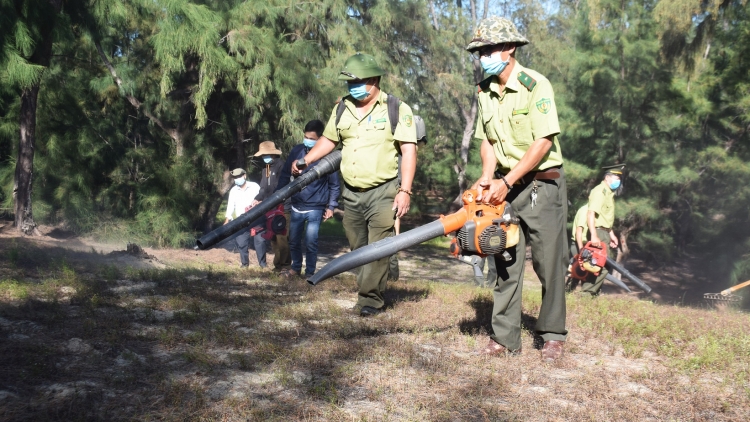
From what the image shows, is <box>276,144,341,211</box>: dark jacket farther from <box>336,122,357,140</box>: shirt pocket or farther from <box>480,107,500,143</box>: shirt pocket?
<box>480,107,500,143</box>: shirt pocket

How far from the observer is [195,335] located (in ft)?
14.6

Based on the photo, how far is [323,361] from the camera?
406cm

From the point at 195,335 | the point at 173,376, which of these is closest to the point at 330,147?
the point at 195,335

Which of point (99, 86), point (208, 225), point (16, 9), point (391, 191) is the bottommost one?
point (208, 225)

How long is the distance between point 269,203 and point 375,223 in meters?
0.89

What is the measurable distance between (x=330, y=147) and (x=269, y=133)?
34.1 ft

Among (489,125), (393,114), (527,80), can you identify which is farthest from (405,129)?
(527,80)

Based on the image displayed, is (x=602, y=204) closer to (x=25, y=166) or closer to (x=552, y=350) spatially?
(x=552, y=350)

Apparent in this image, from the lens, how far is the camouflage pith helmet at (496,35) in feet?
14.3

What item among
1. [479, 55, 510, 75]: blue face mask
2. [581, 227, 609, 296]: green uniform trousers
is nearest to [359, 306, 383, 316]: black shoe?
[479, 55, 510, 75]: blue face mask

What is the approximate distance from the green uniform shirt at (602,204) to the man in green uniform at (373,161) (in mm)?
4518

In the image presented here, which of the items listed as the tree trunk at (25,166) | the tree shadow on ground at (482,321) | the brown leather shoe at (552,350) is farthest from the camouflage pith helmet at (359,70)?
the tree trunk at (25,166)

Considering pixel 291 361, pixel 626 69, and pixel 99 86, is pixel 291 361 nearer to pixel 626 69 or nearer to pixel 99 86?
pixel 99 86

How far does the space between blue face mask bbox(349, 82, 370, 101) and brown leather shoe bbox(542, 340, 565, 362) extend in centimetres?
234
